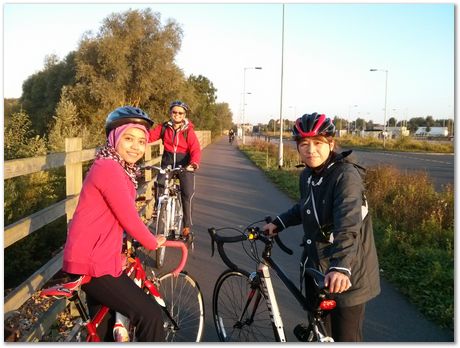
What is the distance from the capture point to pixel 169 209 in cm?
614

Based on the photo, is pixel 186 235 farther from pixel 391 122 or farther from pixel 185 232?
pixel 391 122

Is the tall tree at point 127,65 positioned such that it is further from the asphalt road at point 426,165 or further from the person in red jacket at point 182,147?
the person in red jacket at point 182,147

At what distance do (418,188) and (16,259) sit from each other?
772 centimetres

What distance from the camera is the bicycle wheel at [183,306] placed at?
3459 millimetres

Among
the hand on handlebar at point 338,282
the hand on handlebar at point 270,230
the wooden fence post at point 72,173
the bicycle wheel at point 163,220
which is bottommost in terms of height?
the bicycle wheel at point 163,220

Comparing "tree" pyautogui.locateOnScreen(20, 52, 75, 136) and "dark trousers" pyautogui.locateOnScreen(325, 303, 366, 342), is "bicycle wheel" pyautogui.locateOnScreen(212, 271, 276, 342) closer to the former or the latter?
"dark trousers" pyautogui.locateOnScreen(325, 303, 366, 342)

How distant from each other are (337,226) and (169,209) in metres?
3.83

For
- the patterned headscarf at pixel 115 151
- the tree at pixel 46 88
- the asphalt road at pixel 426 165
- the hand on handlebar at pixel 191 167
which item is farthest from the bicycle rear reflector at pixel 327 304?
the tree at pixel 46 88

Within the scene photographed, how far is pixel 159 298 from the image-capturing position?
312cm

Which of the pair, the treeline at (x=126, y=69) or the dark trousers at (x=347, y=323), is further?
the treeline at (x=126, y=69)

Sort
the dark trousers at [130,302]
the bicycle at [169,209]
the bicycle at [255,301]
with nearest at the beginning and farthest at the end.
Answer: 1. the dark trousers at [130,302]
2. the bicycle at [255,301]
3. the bicycle at [169,209]

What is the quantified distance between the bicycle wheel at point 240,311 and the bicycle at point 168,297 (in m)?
0.22

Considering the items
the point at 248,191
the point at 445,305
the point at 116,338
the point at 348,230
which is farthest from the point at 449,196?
the point at 116,338

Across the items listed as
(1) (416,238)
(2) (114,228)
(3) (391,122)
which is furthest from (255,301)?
(3) (391,122)
